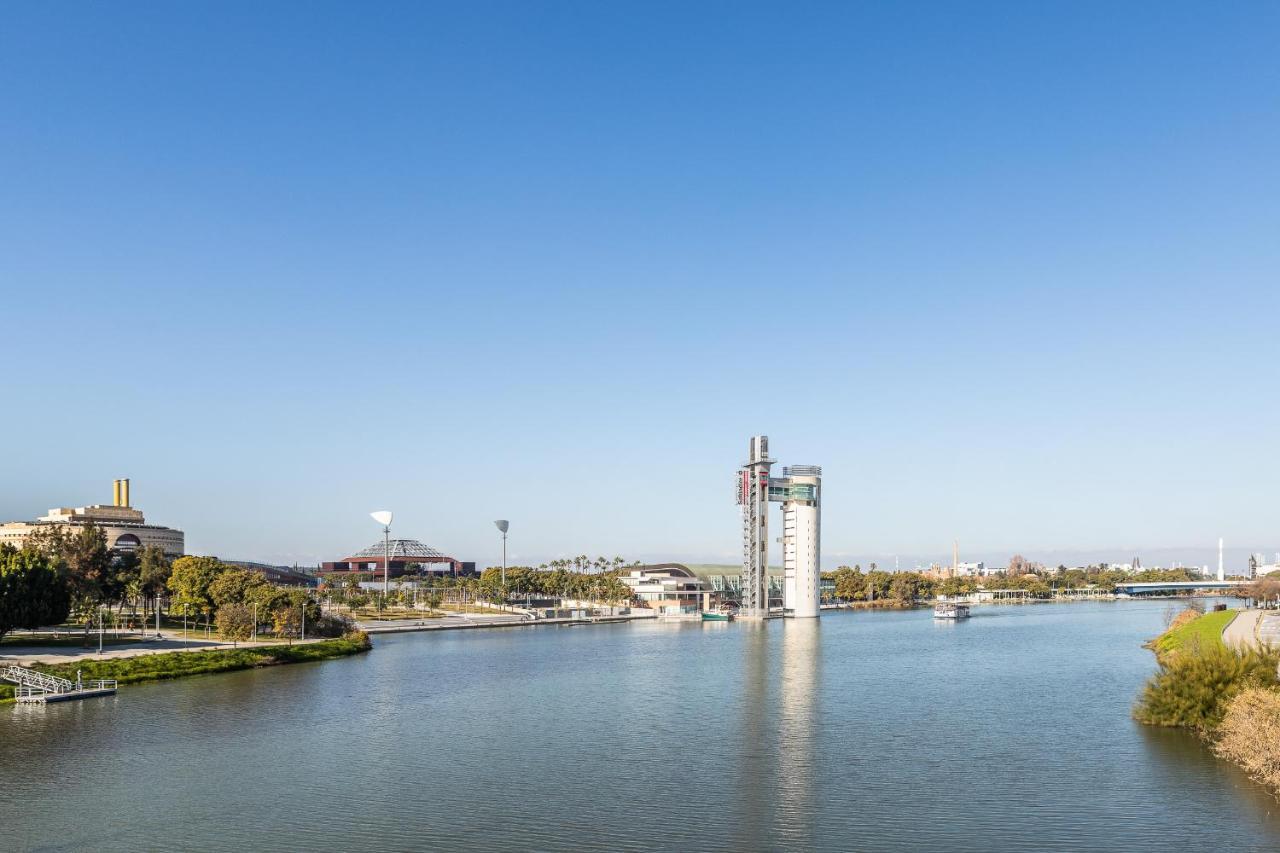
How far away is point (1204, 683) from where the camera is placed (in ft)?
180

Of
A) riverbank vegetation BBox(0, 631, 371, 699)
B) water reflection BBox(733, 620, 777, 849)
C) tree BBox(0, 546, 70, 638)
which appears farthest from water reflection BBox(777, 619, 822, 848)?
tree BBox(0, 546, 70, 638)

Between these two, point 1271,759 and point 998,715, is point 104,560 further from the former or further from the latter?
point 1271,759

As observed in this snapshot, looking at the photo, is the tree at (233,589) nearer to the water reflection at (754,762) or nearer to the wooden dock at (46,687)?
the wooden dock at (46,687)

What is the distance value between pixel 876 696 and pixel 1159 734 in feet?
76.4

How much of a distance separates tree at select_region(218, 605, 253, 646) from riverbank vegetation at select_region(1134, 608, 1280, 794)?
85672mm

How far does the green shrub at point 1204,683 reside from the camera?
52.8m

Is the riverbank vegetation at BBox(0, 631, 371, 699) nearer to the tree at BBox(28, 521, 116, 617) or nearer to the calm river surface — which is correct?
the calm river surface

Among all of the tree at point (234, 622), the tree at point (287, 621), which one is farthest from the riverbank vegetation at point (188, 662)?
the tree at point (234, 622)

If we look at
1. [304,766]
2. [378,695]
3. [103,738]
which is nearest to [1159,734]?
[304,766]

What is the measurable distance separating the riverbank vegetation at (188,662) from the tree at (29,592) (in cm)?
1015

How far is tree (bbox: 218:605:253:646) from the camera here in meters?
105

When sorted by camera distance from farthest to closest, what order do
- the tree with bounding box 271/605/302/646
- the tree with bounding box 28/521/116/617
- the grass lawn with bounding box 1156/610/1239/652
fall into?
the tree with bounding box 271/605/302/646, the tree with bounding box 28/521/116/617, the grass lawn with bounding box 1156/610/1239/652

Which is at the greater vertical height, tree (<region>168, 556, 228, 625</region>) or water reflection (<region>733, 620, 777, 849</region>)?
tree (<region>168, 556, 228, 625</region>)

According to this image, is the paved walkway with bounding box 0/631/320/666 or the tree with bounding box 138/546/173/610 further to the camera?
the tree with bounding box 138/546/173/610
